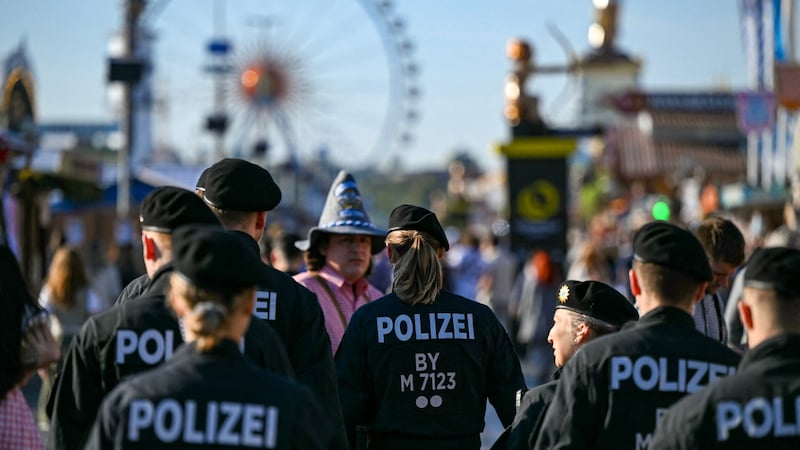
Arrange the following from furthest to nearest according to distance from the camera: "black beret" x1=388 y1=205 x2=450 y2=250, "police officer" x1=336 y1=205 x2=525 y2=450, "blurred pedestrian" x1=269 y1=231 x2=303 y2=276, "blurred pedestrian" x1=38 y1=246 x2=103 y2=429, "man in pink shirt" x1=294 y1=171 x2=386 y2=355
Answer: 1. "blurred pedestrian" x1=38 y1=246 x2=103 y2=429
2. "blurred pedestrian" x1=269 y1=231 x2=303 y2=276
3. "man in pink shirt" x1=294 y1=171 x2=386 y2=355
4. "black beret" x1=388 y1=205 x2=450 y2=250
5. "police officer" x1=336 y1=205 x2=525 y2=450

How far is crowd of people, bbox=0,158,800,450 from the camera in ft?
12.5

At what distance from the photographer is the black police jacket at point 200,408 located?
12.3 ft

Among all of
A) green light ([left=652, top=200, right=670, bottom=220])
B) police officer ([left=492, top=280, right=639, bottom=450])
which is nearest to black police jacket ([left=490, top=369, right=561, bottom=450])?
police officer ([left=492, top=280, right=639, bottom=450])

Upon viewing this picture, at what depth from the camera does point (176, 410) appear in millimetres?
3752

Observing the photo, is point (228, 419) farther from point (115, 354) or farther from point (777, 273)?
point (777, 273)

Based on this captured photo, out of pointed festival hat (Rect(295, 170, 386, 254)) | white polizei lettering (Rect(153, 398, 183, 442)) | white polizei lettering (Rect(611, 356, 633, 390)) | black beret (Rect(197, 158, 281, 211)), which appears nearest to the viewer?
white polizei lettering (Rect(153, 398, 183, 442))

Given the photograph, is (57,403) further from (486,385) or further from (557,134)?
(557,134)

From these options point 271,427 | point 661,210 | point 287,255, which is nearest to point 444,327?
point 271,427

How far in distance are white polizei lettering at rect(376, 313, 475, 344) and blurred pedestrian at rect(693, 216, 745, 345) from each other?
1317 millimetres

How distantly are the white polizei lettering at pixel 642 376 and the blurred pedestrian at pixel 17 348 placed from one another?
181cm

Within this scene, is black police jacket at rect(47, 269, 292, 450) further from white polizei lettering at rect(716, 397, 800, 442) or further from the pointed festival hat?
the pointed festival hat

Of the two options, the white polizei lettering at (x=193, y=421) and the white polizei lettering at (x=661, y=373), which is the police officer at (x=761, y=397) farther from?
the white polizei lettering at (x=193, y=421)

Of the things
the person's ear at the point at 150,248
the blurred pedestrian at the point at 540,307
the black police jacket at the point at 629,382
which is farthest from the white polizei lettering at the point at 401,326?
the blurred pedestrian at the point at 540,307

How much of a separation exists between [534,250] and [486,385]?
11662mm
